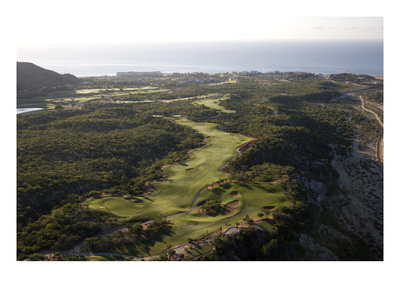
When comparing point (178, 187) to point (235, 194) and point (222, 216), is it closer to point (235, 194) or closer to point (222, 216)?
point (235, 194)

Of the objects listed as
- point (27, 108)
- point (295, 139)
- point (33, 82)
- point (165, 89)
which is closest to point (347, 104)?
point (295, 139)

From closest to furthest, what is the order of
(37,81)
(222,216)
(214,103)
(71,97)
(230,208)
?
1. (222,216)
2. (230,208)
3. (214,103)
4. (71,97)
5. (37,81)

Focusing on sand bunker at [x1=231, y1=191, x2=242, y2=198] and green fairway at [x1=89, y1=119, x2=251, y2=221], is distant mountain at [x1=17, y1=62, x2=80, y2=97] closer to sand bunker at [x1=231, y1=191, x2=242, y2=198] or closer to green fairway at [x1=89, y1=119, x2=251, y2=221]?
green fairway at [x1=89, y1=119, x2=251, y2=221]

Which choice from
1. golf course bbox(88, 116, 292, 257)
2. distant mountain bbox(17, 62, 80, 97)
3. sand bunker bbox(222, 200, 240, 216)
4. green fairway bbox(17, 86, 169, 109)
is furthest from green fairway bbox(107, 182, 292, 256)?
distant mountain bbox(17, 62, 80, 97)

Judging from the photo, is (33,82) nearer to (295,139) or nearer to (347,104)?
(295,139)

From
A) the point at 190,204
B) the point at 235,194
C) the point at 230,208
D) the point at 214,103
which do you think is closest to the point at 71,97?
the point at 214,103
